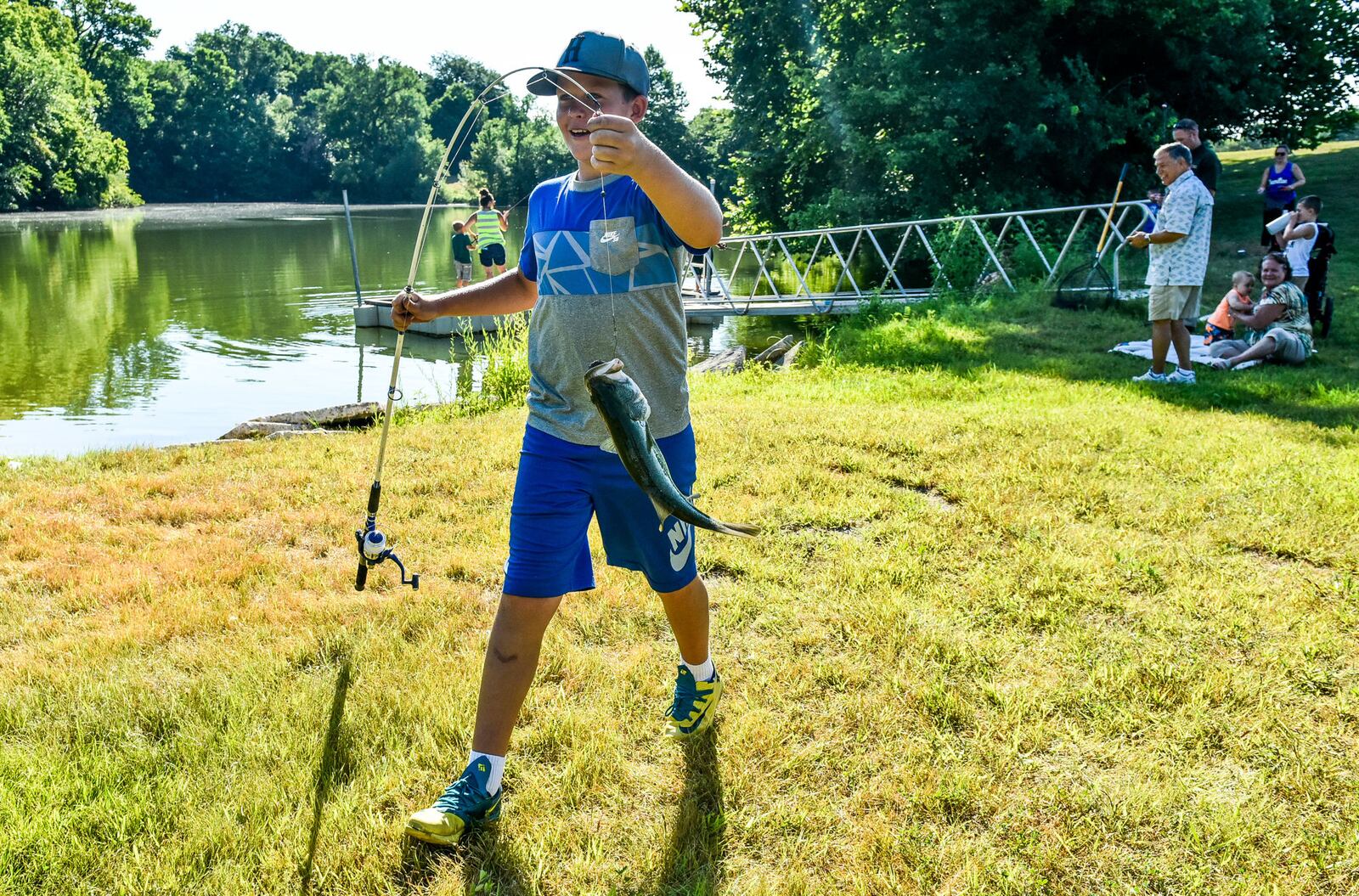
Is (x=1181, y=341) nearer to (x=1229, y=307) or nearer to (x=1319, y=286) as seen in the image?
(x=1229, y=307)

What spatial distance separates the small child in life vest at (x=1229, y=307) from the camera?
384 inches

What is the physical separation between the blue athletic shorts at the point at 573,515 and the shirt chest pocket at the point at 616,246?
559 millimetres

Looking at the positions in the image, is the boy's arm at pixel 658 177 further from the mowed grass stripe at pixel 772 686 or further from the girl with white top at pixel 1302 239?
the girl with white top at pixel 1302 239

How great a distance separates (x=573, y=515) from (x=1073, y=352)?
856 centimetres

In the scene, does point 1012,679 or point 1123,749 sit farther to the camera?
point 1012,679

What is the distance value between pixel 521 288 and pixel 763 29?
2411 centimetres

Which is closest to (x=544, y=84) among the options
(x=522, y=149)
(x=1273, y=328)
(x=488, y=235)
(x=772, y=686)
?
(x=772, y=686)

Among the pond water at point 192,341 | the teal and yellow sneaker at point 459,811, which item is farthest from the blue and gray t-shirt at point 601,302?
the teal and yellow sneaker at point 459,811

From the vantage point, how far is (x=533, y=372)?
2992 mm

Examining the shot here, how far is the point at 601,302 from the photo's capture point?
2.80 meters

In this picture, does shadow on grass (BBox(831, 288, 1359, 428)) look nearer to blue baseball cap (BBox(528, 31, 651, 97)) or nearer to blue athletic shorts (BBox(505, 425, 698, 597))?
blue athletic shorts (BBox(505, 425, 698, 597))

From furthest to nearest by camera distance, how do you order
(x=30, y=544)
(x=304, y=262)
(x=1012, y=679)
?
(x=304, y=262)
(x=30, y=544)
(x=1012, y=679)

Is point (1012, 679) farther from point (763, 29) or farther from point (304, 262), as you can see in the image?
point (304, 262)

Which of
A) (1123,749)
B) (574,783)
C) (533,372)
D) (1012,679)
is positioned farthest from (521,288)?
(1123,749)
